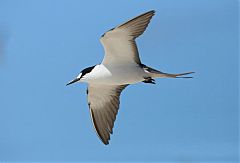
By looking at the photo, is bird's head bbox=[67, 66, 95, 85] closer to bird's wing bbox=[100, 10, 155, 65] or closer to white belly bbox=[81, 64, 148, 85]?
white belly bbox=[81, 64, 148, 85]

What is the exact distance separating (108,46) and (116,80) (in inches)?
17.6

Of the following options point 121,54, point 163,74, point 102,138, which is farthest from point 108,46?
point 102,138

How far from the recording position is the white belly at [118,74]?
8508mm

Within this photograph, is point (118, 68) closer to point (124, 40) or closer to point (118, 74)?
point (118, 74)

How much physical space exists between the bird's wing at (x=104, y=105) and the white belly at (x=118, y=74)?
2.17 ft

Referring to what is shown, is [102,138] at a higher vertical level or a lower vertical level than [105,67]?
lower

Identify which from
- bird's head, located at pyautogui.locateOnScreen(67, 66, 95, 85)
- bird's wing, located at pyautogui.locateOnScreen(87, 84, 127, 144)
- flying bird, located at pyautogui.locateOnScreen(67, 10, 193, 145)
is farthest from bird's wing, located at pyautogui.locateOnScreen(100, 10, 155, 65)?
bird's wing, located at pyautogui.locateOnScreen(87, 84, 127, 144)

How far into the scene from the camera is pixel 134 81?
337 inches

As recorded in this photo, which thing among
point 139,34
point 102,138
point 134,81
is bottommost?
point 102,138

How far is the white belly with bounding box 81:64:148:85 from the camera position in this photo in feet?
27.9

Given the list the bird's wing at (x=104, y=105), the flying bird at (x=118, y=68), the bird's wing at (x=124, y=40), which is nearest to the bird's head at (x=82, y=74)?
the flying bird at (x=118, y=68)

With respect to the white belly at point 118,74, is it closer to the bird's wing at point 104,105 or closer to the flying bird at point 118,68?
the flying bird at point 118,68

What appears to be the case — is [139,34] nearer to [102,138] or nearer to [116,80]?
[116,80]

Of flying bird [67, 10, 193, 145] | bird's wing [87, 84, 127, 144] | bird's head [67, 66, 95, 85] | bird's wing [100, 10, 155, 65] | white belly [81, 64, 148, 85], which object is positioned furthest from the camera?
bird's wing [87, 84, 127, 144]
